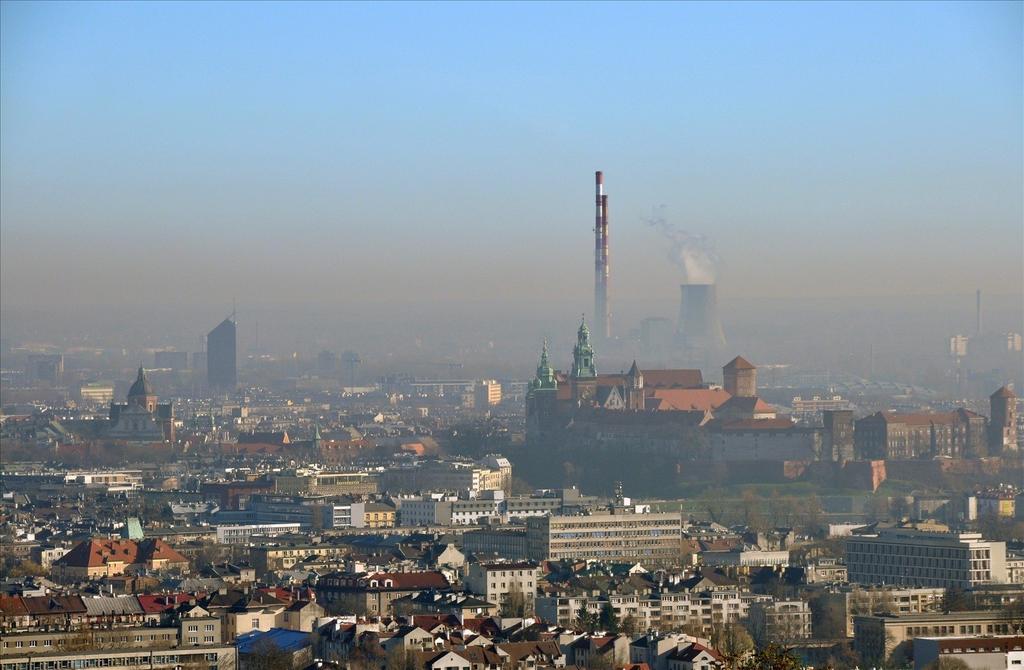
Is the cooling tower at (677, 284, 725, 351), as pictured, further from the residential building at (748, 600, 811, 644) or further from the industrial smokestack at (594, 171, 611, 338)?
the residential building at (748, 600, 811, 644)

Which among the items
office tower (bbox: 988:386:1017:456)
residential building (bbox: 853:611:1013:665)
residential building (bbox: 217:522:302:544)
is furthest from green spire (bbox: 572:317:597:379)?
residential building (bbox: 853:611:1013:665)

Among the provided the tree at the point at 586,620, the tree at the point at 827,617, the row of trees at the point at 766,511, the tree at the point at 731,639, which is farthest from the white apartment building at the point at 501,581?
the row of trees at the point at 766,511

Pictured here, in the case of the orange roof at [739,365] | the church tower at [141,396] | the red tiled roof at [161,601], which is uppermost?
the orange roof at [739,365]

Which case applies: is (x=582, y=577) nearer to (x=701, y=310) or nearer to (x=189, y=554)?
(x=189, y=554)

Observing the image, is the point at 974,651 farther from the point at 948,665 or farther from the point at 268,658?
the point at 268,658

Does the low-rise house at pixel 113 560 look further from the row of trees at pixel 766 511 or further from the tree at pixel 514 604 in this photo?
the row of trees at pixel 766 511

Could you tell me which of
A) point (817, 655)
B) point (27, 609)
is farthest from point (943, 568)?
point (27, 609)

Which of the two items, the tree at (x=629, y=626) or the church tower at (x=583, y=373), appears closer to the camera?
the tree at (x=629, y=626)
